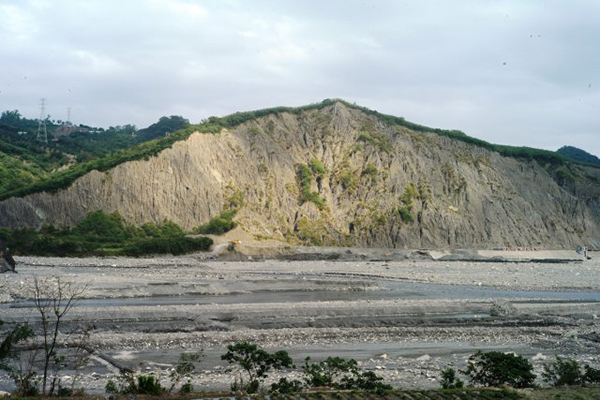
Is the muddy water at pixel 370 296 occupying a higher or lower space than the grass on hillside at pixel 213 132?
lower

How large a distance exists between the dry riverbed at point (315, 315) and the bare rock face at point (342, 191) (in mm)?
19502

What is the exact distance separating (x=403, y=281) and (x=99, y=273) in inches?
920

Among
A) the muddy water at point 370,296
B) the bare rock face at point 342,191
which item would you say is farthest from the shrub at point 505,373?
the bare rock face at point 342,191

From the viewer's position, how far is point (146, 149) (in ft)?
274

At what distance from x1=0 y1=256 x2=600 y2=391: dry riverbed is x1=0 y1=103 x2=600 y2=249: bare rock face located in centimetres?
1950

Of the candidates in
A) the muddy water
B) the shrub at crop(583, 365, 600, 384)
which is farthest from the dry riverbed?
the shrub at crop(583, 365, 600, 384)

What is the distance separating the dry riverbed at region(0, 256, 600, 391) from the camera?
936 inches

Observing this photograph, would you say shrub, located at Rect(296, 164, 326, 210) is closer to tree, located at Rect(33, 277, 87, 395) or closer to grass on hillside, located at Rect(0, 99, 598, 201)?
grass on hillside, located at Rect(0, 99, 598, 201)

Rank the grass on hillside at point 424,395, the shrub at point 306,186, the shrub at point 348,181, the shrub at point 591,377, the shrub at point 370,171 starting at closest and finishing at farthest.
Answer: the grass on hillside at point 424,395
the shrub at point 591,377
the shrub at point 306,186
the shrub at point 348,181
the shrub at point 370,171

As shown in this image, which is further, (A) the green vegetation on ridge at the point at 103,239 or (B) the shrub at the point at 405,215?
(B) the shrub at the point at 405,215

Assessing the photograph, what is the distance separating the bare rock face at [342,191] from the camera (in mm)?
77375

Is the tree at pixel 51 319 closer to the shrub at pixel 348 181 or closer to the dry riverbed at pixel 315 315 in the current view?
the dry riverbed at pixel 315 315

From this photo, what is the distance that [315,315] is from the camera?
33.0 m

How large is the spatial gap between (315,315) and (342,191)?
196 ft
